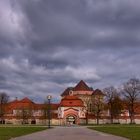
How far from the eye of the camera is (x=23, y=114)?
129875 mm

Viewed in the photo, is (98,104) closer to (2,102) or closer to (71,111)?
(71,111)

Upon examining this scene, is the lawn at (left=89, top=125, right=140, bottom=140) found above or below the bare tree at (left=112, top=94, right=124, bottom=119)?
below

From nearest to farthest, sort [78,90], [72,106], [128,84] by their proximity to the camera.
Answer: [128,84], [72,106], [78,90]

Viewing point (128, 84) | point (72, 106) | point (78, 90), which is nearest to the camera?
point (128, 84)

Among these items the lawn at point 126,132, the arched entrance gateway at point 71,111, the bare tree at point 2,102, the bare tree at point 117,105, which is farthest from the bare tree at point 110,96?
the lawn at point 126,132

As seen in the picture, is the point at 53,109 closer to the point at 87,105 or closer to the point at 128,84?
the point at 87,105

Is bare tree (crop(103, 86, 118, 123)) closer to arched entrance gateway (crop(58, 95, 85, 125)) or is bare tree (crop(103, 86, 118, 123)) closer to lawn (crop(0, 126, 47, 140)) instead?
arched entrance gateway (crop(58, 95, 85, 125))

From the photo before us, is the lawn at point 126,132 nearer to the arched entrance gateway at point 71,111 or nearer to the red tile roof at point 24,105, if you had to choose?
the arched entrance gateway at point 71,111

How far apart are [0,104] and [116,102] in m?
41.8

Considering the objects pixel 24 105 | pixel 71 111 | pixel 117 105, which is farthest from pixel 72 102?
pixel 117 105

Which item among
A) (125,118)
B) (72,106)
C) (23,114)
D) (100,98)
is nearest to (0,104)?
(23,114)

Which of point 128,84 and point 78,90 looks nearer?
point 128,84

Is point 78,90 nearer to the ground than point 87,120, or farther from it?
farther from it

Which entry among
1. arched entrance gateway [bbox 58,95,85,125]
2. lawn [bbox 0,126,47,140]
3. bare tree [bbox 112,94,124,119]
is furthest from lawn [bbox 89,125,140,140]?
arched entrance gateway [bbox 58,95,85,125]
